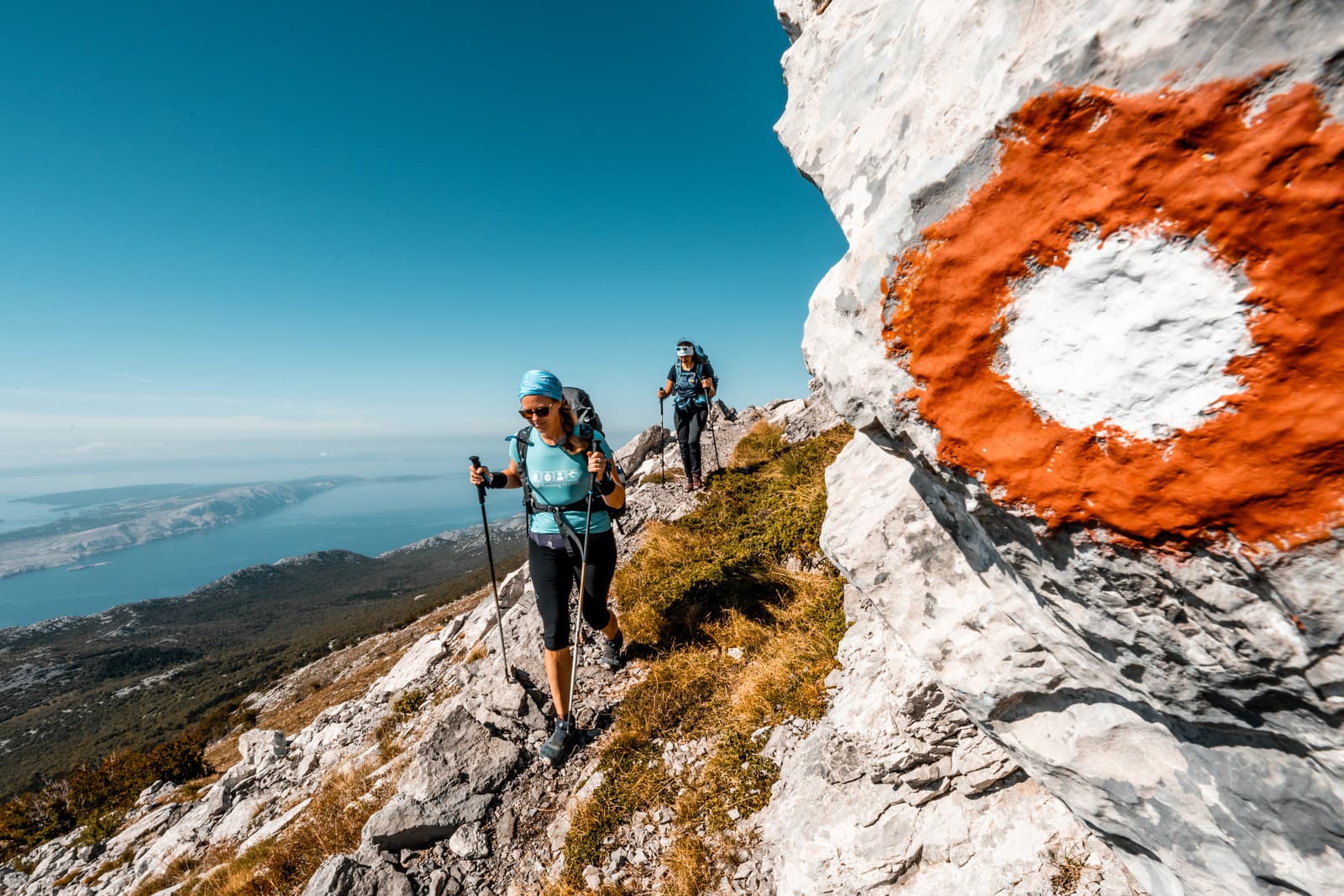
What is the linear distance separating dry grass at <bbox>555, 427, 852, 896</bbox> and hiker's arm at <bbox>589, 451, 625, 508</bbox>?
2.04m

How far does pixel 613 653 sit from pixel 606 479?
2.43m

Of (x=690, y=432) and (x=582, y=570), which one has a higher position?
(x=690, y=432)

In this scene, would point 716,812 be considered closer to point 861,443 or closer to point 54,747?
point 861,443

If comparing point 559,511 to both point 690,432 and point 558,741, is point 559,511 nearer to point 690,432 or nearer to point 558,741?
point 558,741

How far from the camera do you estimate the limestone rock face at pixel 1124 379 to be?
47.1 inches

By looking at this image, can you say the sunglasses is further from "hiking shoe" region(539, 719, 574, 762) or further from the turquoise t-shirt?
"hiking shoe" region(539, 719, 574, 762)

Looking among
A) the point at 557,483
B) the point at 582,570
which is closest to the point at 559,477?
the point at 557,483

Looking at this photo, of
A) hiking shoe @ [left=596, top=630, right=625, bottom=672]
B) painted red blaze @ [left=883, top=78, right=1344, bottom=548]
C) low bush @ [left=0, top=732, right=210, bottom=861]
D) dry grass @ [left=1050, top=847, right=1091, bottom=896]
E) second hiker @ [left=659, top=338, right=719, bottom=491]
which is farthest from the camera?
low bush @ [left=0, top=732, right=210, bottom=861]

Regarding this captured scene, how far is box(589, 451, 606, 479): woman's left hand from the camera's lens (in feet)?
16.3

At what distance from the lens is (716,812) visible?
3.91 m

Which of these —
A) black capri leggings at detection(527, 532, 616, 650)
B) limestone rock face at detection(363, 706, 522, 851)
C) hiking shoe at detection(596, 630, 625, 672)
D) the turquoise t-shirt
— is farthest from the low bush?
the turquoise t-shirt

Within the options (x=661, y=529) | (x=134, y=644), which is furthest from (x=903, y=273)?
(x=134, y=644)

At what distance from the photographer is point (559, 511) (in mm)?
4996

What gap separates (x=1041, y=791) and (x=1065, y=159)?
3.15 m
